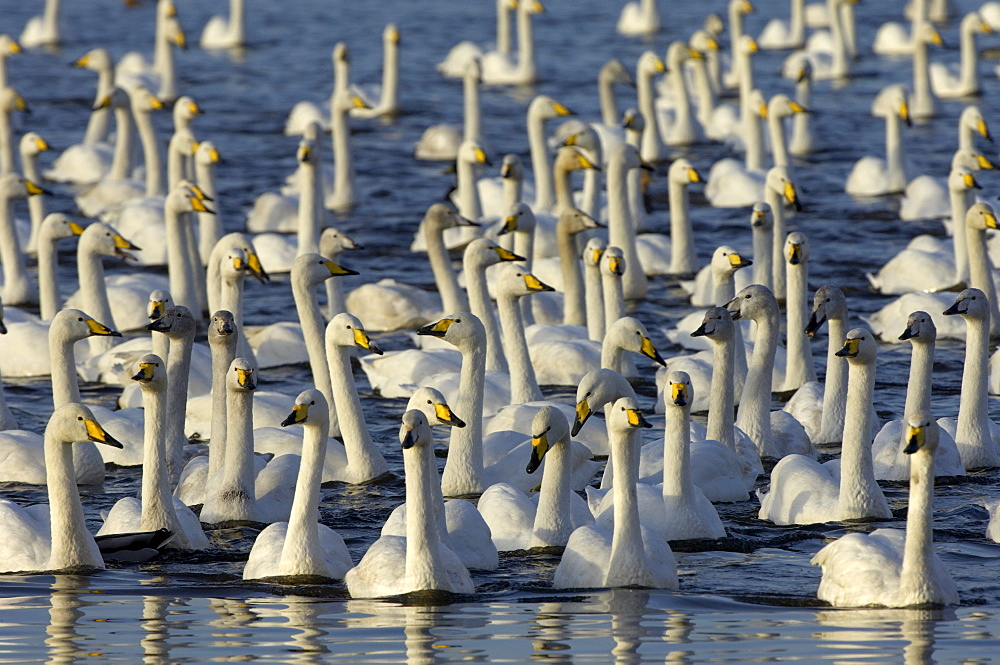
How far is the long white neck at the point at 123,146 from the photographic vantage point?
79.7 ft

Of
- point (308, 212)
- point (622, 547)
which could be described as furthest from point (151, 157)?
point (622, 547)

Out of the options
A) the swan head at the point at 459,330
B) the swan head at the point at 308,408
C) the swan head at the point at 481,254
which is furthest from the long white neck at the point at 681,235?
the swan head at the point at 308,408

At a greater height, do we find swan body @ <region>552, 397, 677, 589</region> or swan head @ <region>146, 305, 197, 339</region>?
swan head @ <region>146, 305, 197, 339</region>

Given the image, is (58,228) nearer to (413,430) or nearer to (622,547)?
(413,430)

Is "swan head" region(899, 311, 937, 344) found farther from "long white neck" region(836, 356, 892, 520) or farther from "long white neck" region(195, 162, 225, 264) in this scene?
"long white neck" region(195, 162, 225, 264)

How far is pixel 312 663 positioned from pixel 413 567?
122cm

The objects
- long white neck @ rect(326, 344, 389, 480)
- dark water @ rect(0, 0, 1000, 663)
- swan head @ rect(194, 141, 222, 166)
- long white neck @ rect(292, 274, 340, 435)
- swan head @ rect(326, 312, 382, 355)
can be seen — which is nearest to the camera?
dark water @ rect(0, 0, 1000, 663)

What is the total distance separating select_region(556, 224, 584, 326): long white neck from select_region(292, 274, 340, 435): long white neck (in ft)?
12.3

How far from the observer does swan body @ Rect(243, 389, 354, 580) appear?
33.6ft

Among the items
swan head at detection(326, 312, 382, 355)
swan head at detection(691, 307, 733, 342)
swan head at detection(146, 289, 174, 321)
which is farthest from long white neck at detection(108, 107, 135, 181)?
swan head at detection(691, 307, 733, 342)

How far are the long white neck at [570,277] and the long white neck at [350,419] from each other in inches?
182

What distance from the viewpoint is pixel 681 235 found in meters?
19.7

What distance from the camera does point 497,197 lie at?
22.6 metres

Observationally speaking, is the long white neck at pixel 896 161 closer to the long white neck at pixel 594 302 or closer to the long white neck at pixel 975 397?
the long white neck at pixel 594 302
